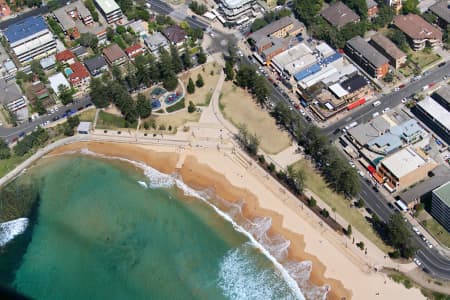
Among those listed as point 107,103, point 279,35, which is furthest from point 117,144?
point 279,35

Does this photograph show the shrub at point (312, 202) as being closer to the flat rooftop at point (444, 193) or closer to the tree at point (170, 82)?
the flat rooftop at point (444, 193)

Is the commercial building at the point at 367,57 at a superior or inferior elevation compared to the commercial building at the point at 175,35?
inferior

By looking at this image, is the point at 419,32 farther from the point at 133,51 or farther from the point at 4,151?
the point at 4,151

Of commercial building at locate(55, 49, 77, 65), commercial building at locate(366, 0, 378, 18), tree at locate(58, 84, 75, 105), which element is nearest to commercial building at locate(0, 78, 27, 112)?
tree at locate(58, 84, 75, 105)

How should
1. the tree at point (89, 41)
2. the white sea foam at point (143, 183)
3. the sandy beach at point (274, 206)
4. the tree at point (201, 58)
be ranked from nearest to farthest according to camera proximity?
1. the sandy beach at point (274, 206)
2. the white sea foam at point (143, 183)
3. the tree at point (201, 58)
4. the tree at point (89, 41)

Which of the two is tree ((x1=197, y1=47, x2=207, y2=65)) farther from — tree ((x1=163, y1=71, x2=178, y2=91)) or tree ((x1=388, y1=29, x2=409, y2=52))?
tree ((x1=388, y1=29, x2=409, y2=52))

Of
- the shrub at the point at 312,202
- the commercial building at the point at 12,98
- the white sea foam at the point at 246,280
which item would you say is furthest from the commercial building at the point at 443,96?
the commercial building at the point at 12,98
